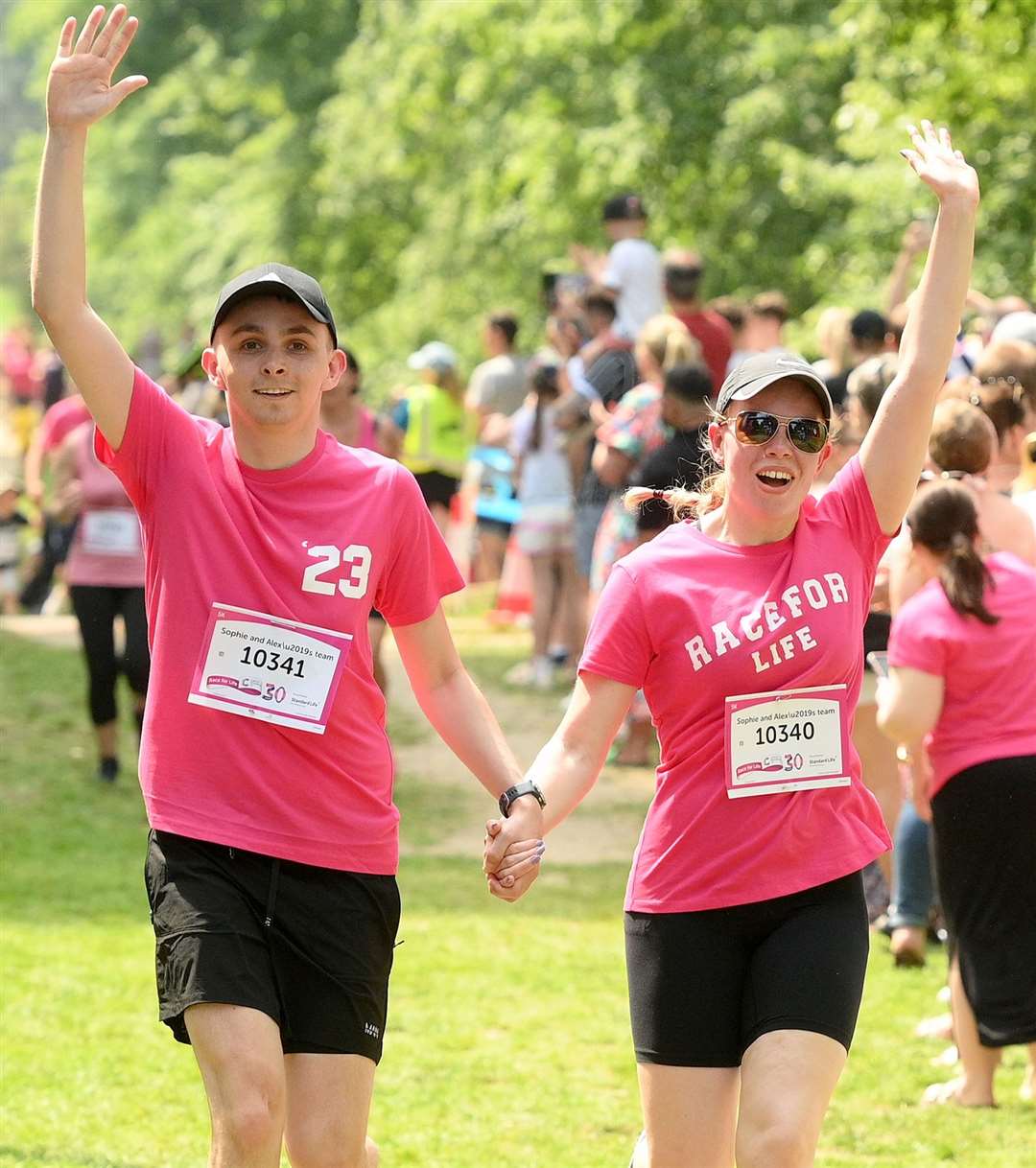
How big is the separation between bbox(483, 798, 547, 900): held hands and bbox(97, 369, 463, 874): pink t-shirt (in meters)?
0.22

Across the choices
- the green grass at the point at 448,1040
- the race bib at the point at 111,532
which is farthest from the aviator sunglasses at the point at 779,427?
the race bib at the point at 111,532

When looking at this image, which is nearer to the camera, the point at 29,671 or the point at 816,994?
the point at 816,994

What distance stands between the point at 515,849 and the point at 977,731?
2275 millimetres

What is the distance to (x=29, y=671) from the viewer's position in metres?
15.0

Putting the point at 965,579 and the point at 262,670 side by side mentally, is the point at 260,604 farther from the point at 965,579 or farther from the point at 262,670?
the point at 965,579

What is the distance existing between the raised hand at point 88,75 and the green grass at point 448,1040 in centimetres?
315

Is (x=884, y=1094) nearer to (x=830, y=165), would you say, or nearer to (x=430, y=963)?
(x=430, y=963)

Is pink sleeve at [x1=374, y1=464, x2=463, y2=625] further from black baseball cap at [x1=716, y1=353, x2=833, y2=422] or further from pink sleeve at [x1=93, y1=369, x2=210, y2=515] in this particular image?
black baseball cap at [x1=716, y1=353, x2=833, y2=422]

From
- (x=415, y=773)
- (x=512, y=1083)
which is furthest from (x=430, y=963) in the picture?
(x=415, y=773)

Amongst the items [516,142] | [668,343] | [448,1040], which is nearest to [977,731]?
[448,1040]

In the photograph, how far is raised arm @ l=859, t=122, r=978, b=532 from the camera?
4.57m

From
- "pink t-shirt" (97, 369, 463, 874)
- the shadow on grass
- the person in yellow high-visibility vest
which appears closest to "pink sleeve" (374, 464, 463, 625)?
"pink t-shirt" (97, 369, 463, 874)

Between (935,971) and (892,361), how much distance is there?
8.08 feet

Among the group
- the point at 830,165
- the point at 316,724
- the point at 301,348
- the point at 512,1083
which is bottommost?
the point at 512,1083
